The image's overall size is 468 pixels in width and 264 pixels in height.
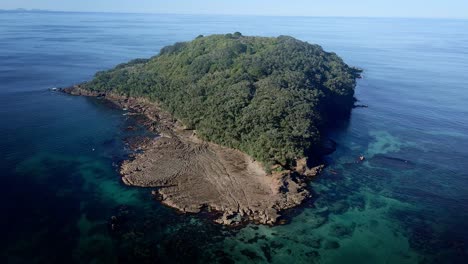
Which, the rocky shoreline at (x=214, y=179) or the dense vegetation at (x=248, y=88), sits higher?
the dense vegetation at (x=248, y=88)

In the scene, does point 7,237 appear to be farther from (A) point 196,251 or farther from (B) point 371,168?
(B) point 371,168

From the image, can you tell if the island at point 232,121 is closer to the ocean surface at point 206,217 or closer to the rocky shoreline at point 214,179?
the rocky shoreline at point 214,179

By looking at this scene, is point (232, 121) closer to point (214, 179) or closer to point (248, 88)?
point (248, 88)

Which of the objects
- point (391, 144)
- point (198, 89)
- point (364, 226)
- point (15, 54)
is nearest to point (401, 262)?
point (364, 226)

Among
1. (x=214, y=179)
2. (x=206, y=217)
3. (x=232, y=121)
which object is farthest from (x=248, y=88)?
(x=206, y=217)

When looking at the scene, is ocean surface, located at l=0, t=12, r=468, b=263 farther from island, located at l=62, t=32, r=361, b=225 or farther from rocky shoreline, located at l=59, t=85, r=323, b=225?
island, located at l=62, t=32, r=361, b=225

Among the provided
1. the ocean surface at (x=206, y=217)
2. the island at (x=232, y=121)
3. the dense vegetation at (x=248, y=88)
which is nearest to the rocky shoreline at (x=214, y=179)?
the island at (x=232, y=121)
